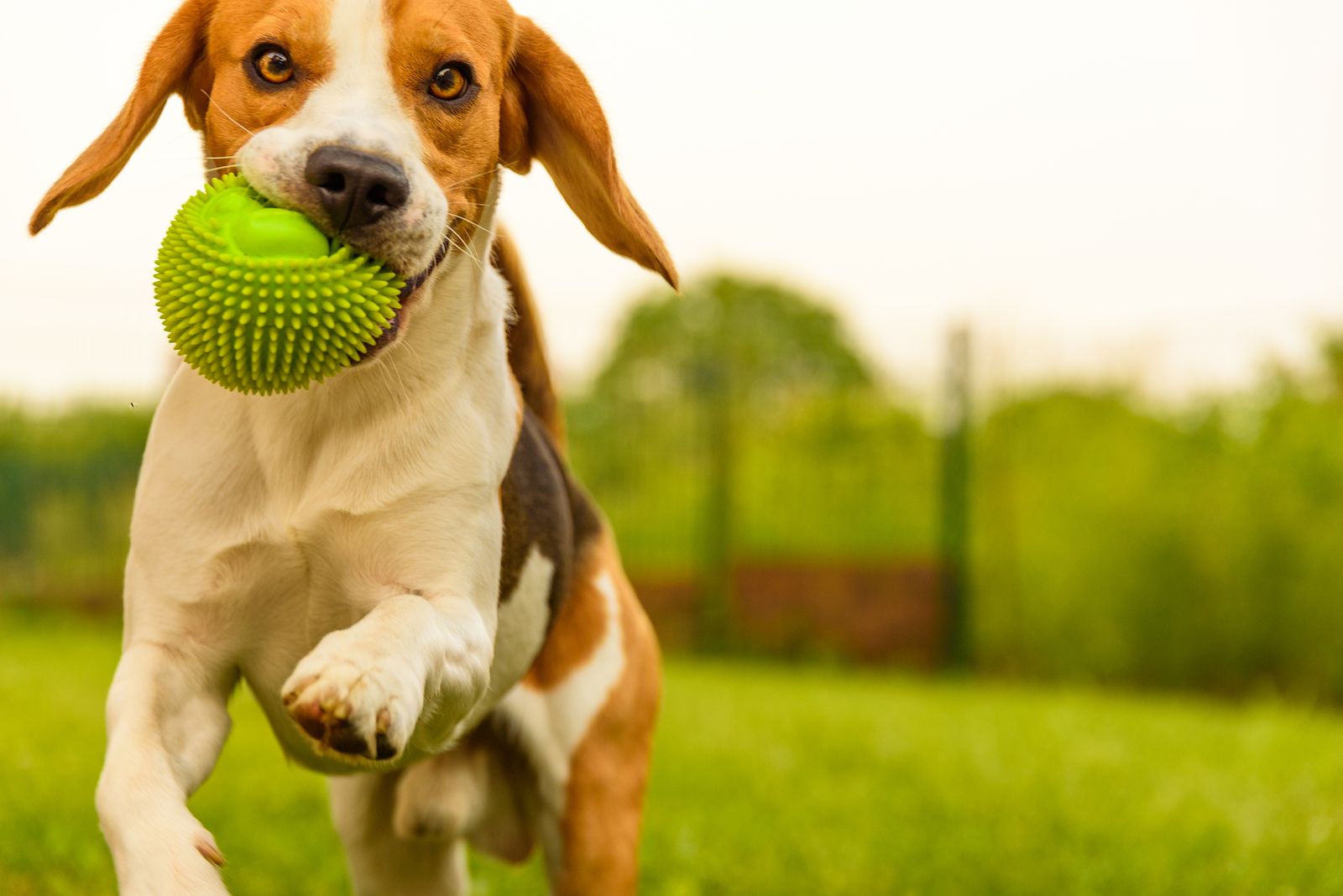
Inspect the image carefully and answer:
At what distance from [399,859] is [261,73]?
2.14 metres

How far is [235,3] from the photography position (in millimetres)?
2811

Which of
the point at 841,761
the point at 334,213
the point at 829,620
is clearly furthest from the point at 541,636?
the point at 829,620

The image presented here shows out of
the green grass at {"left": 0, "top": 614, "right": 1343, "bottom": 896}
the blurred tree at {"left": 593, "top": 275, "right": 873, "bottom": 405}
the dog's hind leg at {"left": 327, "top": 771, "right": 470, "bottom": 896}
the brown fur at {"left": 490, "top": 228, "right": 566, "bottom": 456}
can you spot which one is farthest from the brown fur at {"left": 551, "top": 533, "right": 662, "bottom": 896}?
the blurred tree at {"left": 593, "top": 275, "right": 873, "bottom": 405}

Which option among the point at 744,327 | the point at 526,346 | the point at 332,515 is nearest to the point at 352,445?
the point at 332,515

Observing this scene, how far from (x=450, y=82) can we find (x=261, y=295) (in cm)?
66

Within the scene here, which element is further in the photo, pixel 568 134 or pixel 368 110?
pixel 568 134

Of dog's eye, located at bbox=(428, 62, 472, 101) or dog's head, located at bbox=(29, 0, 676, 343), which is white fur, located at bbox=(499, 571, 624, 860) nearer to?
dog's head, located at bbox=(29, 0, 676, 343)

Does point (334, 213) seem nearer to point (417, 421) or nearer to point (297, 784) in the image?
point (417, 421)

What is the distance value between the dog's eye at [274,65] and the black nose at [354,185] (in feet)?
1.05

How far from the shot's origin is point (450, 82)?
2850 mm

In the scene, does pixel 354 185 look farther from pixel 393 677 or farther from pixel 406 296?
pixel 393 677

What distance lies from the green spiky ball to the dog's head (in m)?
0.06

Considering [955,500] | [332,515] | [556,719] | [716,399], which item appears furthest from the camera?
[716,399]

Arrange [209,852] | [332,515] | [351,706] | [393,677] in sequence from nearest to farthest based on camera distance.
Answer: [351,706] → [393,677] → [209,852] → [332,515]
